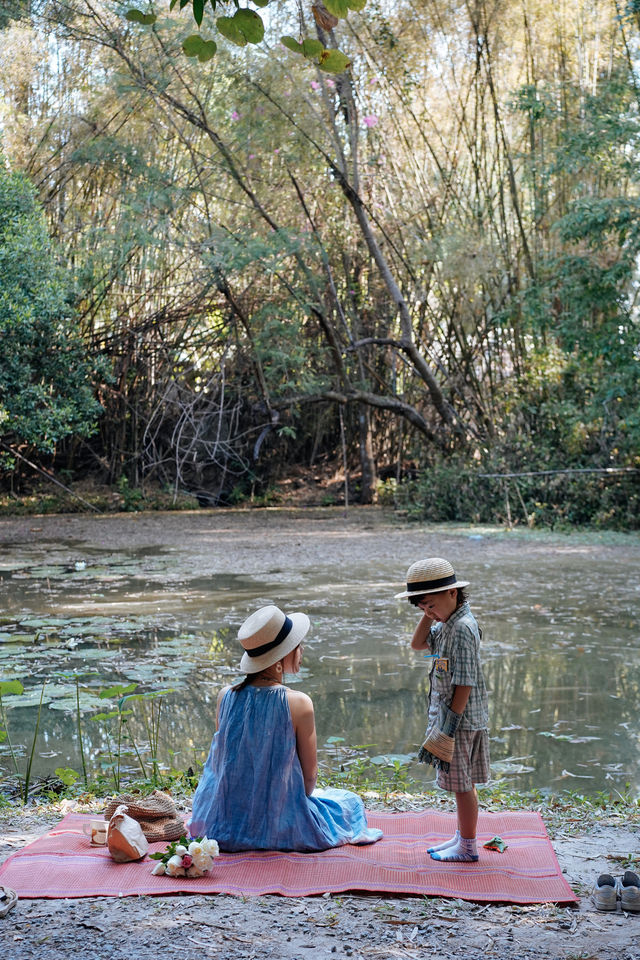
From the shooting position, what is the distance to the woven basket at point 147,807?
307 cm

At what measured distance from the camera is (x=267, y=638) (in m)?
2.91

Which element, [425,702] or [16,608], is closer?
[425,702]

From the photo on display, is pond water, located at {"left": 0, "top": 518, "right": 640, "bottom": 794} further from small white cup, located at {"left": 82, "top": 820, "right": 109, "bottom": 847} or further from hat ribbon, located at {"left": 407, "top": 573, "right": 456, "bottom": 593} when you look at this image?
hat ribbon, located at {"left": 407, "top": 573, "right": 456, "bottom": 593}

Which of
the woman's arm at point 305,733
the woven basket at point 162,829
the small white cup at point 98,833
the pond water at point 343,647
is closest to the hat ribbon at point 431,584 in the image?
the woman's arm at point 305,733

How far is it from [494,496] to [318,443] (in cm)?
429

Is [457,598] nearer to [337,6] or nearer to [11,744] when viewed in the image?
[337,6]

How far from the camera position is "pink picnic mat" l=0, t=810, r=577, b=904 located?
102 inches

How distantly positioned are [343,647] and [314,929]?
3.56 metres

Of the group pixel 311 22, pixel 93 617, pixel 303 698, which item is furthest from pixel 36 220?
pixel 303 698

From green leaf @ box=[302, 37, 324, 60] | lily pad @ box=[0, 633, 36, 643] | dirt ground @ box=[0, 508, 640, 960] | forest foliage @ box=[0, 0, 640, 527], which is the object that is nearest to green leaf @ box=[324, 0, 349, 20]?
green leaf @ box=[302, 37, 324, 60]

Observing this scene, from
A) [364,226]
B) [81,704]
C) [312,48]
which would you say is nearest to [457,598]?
[312,48]

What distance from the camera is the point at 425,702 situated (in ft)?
15.9

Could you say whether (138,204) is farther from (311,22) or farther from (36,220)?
(311,22)

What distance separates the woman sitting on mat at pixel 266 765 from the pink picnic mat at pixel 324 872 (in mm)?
65
